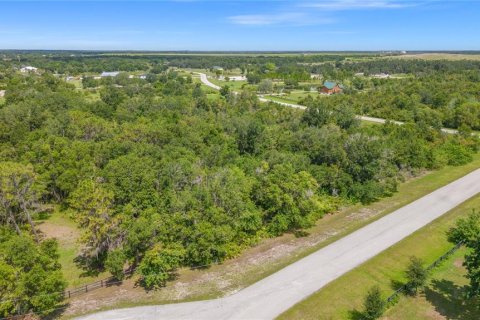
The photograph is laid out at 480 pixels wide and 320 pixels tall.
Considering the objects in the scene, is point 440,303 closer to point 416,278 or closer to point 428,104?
point 416,278

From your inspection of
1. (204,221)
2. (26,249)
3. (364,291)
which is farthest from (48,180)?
(364,291)

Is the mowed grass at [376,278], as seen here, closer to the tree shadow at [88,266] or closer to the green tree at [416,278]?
the green tree at [416,278]

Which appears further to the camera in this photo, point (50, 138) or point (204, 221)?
point (50, 138)

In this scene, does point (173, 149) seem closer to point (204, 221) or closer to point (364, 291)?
point (204, 221)

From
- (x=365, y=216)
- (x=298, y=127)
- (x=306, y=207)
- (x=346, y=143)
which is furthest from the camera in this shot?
(x=298, y=127)

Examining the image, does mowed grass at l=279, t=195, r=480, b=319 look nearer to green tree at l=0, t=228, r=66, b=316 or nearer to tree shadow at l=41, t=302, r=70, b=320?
tree shadow at l=41, t=302, r=70, b=320

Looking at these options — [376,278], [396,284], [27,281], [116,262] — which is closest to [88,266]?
[116,262]
